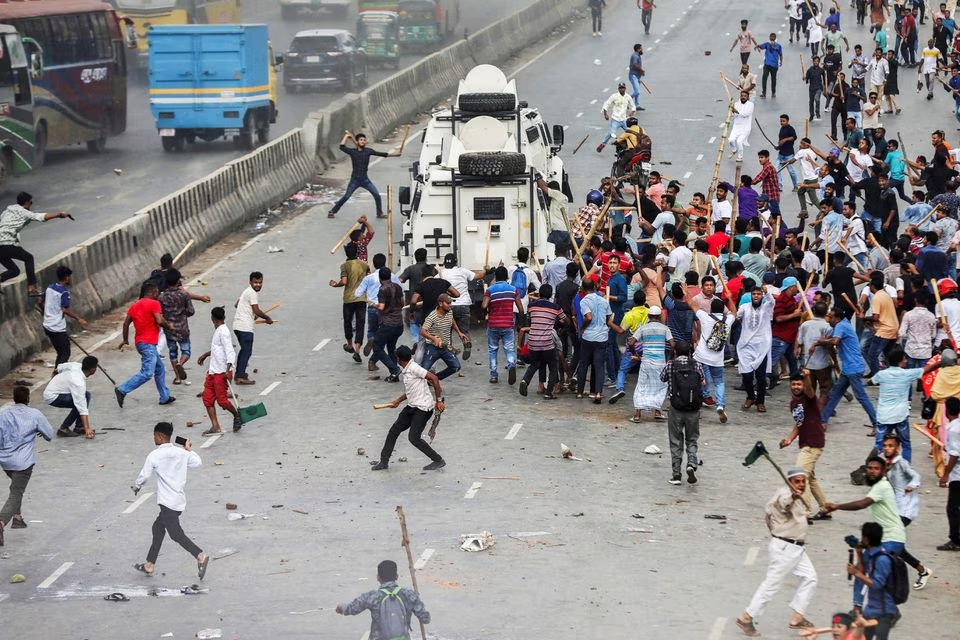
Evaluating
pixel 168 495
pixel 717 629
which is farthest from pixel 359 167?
pixel 717 629

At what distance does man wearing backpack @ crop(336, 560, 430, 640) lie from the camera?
10500 millimetres

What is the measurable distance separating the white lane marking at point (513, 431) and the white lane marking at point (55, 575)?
5.17 m

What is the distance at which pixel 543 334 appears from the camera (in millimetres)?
17953

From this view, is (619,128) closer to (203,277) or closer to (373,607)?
(203,277)

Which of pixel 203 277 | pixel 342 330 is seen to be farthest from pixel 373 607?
pixel 203 277

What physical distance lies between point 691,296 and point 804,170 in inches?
329

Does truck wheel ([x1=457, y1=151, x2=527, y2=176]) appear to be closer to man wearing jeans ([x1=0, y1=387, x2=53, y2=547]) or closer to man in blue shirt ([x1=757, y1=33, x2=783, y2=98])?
man wearing jeans ([x1=0, y1=387, x2=53, y2=547])

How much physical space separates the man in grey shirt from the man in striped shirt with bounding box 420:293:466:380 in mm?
3867

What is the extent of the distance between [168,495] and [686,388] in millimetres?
5022

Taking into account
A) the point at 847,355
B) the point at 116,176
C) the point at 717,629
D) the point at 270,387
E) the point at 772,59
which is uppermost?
the point at 772,59

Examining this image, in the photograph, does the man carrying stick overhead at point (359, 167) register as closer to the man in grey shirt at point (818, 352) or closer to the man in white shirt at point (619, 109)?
the man in white shirt at point (619, 109)

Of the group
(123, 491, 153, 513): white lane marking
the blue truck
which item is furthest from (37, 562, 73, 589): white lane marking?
the blue truck

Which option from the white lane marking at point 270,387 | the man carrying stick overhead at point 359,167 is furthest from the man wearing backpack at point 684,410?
the man carrying stick overhead at point 359,167

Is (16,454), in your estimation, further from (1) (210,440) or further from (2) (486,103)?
(2) (486,103)
